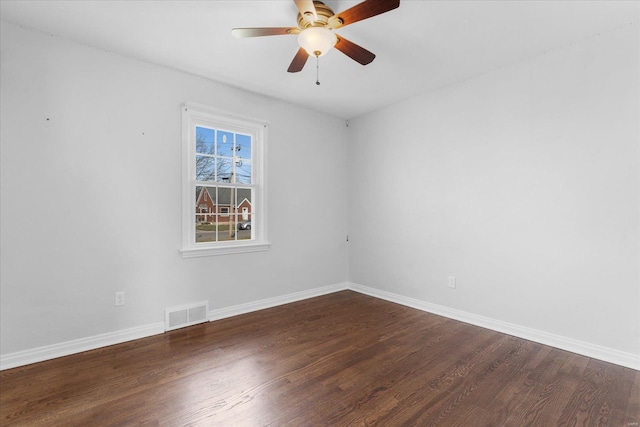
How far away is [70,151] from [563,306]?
440 centimetres

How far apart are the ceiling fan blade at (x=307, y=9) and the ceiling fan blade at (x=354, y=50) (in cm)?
30

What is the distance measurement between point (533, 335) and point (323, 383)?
2051 mm

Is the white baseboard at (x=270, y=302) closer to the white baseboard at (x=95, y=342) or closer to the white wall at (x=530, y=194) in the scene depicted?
the white baseboard at (x=95, y=342)

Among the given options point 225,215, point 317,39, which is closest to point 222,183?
point 225,215

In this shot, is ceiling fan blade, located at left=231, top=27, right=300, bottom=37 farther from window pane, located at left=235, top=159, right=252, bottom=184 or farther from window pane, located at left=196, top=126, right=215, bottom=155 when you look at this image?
window pane, located at left=235, top=159, right=252, bottom=184

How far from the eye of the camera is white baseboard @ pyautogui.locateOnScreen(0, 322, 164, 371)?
234cm

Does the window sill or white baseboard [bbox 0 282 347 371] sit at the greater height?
the window sill

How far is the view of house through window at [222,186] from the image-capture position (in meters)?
3.38

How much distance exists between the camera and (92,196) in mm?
2682

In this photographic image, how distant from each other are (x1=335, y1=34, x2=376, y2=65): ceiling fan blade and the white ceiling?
226 mm

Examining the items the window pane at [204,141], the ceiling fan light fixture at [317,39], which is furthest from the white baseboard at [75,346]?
the ceiling fan light fixture at [317,39]

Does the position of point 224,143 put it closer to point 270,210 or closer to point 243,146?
point 243,146

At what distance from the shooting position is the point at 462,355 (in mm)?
2531

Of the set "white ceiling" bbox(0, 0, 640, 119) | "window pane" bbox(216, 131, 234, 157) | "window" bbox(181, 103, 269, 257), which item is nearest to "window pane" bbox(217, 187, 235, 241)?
"window" bbox(181, 103, 269, 257)
